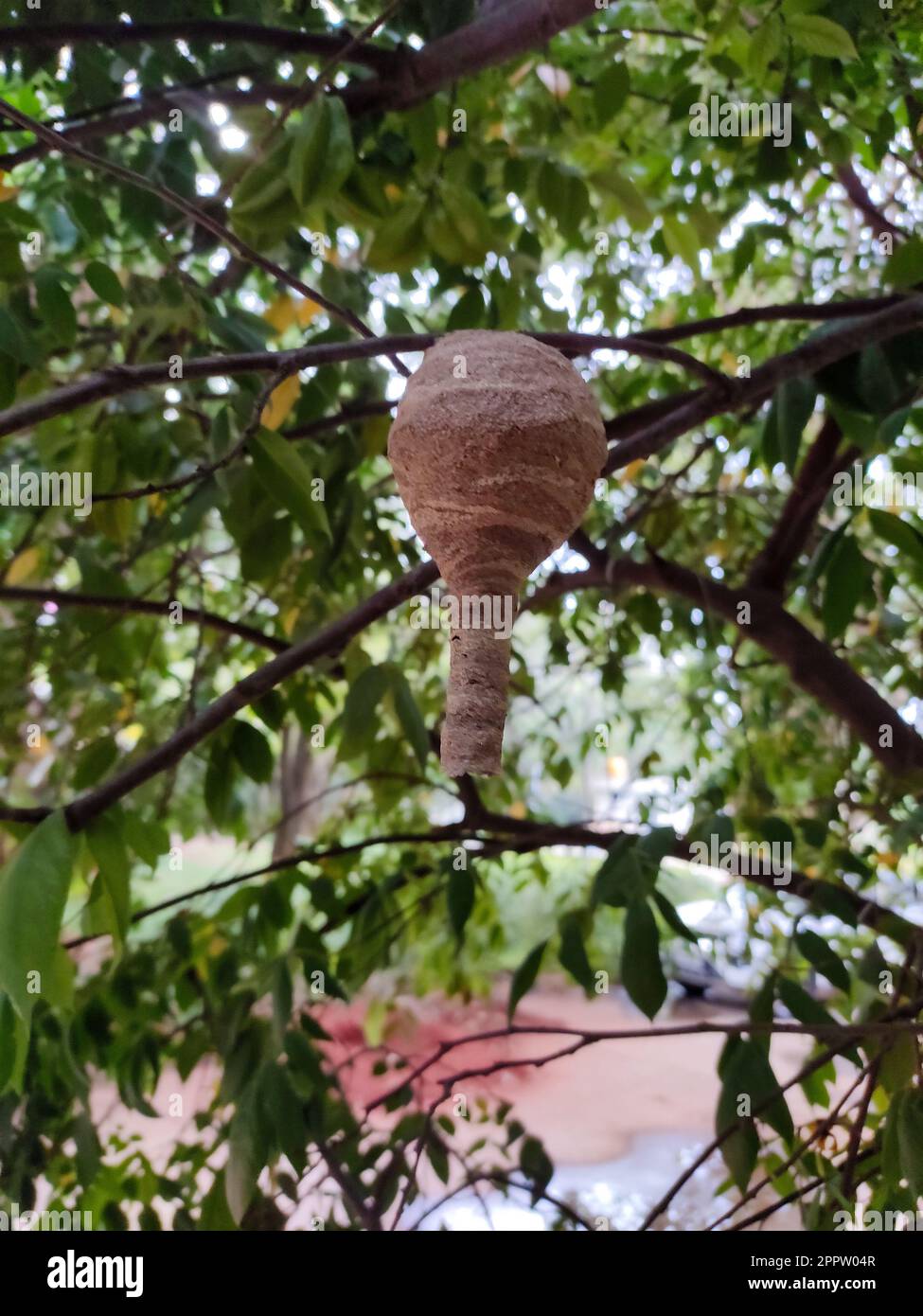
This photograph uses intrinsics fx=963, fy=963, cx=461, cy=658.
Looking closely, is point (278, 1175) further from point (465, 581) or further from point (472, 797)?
point (465, 581)

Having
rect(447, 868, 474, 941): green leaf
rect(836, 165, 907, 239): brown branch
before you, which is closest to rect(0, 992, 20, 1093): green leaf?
rect(447, 868, 474, 941): green leaf

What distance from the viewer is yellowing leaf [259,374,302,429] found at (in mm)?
780

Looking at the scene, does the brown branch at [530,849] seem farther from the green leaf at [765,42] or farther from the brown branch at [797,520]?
the green leaf at [765,42]

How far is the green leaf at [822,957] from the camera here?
0.66 meters

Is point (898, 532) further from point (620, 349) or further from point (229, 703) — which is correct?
point (229, 703)

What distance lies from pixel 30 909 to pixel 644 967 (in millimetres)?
350

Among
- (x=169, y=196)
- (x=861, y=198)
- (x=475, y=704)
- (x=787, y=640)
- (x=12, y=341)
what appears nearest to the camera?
(x=475, y=704)

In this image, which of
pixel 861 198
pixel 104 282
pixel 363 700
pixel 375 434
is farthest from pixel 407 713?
pixel 861 198

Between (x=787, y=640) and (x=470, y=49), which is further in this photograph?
(x=787, y=640)

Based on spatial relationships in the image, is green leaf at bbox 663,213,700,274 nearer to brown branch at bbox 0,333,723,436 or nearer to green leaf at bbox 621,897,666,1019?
brown branch at bbox 0,333,723,436

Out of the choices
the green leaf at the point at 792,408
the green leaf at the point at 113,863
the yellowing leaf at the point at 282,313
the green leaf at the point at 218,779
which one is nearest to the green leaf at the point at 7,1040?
the green leaf at the point at 113,863

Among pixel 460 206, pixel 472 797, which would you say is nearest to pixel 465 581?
pixel 460 206

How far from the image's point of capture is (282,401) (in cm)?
80

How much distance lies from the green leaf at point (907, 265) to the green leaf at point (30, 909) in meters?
0.61
